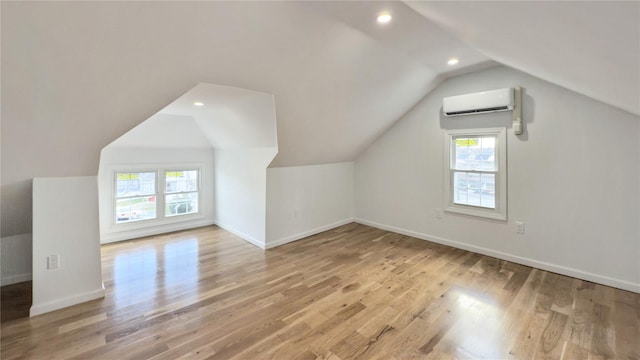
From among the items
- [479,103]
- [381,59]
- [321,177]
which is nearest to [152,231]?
[321,177]

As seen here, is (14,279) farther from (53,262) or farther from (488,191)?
(488,191)

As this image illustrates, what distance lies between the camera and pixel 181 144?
4.78 m

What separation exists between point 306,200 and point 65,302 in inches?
121

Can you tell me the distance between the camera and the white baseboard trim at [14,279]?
2969 millimetres

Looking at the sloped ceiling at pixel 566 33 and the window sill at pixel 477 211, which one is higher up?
the sloped ceiling at pixel 566 33

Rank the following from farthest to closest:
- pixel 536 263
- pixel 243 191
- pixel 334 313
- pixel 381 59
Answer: pixel 243 191, pixel 536 263, pixel 381 59, pixel 334 313

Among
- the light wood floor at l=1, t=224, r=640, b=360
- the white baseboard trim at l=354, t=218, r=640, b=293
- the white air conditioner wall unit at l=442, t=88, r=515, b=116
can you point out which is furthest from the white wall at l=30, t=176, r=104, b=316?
the white air conditioner wall unit at l=442, t=88, r=515, b=116

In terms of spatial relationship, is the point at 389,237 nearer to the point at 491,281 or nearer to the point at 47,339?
the point at 491,281

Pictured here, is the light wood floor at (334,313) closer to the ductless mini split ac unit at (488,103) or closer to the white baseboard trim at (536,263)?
the white baseboard trim at (536,263)

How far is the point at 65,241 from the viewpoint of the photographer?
2.48 meters

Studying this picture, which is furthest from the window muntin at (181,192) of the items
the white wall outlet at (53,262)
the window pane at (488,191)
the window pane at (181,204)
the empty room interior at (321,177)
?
the window pane at (488,191)

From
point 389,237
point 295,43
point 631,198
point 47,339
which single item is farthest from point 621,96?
point 47,339

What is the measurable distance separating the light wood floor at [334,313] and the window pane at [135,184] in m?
1.22

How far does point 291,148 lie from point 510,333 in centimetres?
301
